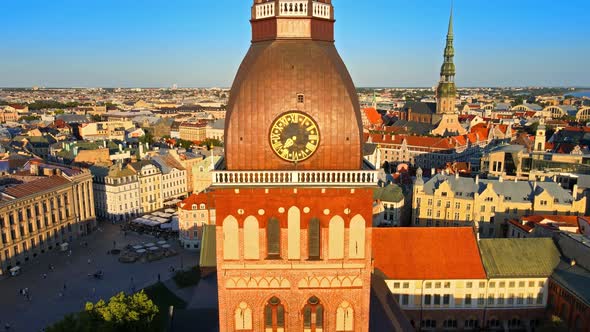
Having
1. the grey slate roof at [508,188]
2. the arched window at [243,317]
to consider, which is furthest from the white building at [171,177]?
the arched window at [243,317]

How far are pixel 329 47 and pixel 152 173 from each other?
8740cm

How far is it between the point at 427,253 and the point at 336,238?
27042 mm

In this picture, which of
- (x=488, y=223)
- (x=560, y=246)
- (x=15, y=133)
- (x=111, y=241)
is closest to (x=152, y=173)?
(x=111, y=241)

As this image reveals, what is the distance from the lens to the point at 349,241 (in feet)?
86.4

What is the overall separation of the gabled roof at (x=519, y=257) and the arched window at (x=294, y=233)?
104 ft

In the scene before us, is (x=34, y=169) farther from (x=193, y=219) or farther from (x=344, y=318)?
(x=344, y=318)

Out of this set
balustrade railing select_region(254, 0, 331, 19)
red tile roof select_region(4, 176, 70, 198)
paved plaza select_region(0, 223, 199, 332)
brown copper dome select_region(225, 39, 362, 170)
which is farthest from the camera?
red tile roof select_region(4, 176, 70, 198)

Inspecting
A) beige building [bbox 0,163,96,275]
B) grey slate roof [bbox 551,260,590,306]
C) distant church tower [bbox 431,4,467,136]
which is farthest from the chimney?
distant church tower [bbox 431,4,467,136]

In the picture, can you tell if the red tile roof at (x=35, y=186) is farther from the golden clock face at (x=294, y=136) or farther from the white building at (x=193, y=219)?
the golden clock face at (x=294, y=136)

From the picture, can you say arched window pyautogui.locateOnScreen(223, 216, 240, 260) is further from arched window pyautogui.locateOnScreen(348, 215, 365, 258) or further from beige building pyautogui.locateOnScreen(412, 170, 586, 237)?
beige building pyautogui.locateOnScreen(412, 170, 586, 237)

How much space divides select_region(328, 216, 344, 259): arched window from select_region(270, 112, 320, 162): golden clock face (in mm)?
A: 4053

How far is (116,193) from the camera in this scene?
99.1 metres

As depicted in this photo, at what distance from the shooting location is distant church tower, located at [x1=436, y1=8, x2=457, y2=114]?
159337mm

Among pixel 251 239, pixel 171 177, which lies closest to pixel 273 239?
pixel 251 239
